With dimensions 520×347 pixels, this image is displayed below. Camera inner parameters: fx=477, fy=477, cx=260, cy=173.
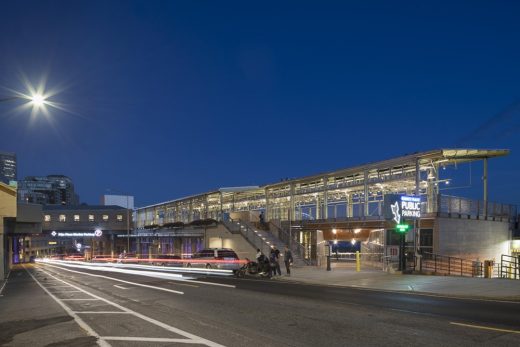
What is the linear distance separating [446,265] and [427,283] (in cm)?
866

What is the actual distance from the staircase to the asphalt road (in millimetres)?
17268

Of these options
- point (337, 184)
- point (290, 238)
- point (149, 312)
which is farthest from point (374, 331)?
point (337, 184)

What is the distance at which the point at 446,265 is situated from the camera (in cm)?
2800

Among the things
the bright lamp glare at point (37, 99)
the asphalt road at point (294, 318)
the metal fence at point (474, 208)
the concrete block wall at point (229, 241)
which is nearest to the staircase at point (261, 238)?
the concrete block wall at point (229, 241)

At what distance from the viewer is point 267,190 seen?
46.4 meters

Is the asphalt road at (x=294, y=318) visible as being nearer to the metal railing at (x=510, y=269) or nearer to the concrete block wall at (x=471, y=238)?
the metal railing at (x=510, y=269)

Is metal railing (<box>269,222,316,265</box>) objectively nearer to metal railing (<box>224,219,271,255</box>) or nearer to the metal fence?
metal railing (<box>224,219,271,255</box>)

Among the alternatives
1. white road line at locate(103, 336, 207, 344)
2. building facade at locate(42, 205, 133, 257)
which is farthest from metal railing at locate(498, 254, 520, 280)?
building facade at locate(42, 205, 133, 257)

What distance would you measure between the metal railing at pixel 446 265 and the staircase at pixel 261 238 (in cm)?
949

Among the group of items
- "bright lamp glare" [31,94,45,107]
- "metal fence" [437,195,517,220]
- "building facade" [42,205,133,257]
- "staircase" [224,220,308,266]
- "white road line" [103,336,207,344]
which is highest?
"bright lamp glare" [31,94,45,107]

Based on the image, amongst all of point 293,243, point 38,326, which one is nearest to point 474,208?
point 293,243

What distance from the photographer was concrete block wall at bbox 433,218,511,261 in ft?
92.7

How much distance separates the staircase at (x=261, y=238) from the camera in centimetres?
3618

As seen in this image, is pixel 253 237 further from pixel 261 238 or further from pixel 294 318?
pixel 294 318
